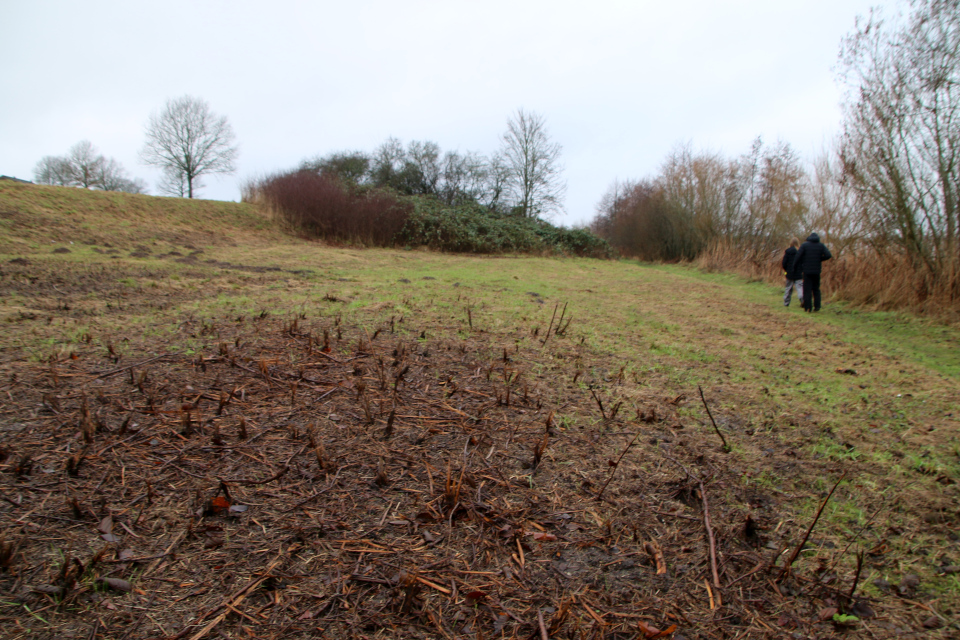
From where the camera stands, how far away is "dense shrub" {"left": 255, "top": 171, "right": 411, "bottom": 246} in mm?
18453

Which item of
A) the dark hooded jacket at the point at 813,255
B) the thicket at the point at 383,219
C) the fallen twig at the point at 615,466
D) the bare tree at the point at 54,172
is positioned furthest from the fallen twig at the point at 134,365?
the bare tree at the point at 54,172

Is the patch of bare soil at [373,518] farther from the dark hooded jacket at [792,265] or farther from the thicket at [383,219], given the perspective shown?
the thicket at [383,219]

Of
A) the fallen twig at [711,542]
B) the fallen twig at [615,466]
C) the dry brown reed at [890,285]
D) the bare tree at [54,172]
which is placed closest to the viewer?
the fallen twig at [711,542]

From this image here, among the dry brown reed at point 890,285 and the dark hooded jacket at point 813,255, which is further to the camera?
the dark hooded jacket at point 813,255

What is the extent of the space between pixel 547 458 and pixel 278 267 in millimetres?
9012

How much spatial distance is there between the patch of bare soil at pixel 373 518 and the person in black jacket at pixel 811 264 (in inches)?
332

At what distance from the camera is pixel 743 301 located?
11367 mm

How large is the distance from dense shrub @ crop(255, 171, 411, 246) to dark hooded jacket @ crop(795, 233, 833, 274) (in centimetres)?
1424

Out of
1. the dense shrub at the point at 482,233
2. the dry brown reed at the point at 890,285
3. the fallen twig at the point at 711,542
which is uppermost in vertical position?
the dense shrub at the point at 482,233

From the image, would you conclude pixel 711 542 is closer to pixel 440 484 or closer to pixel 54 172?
pixel 440 484

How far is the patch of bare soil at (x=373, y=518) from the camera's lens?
5.66 feet

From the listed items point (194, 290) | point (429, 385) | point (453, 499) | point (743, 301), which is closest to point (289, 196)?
point (194, 290)

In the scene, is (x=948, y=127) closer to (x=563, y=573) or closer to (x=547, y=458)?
(x=547, y=458)

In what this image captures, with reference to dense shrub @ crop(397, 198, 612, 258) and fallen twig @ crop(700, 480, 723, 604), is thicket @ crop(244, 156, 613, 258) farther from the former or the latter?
fallen twig @ crop(700, 480, 723, 604)
